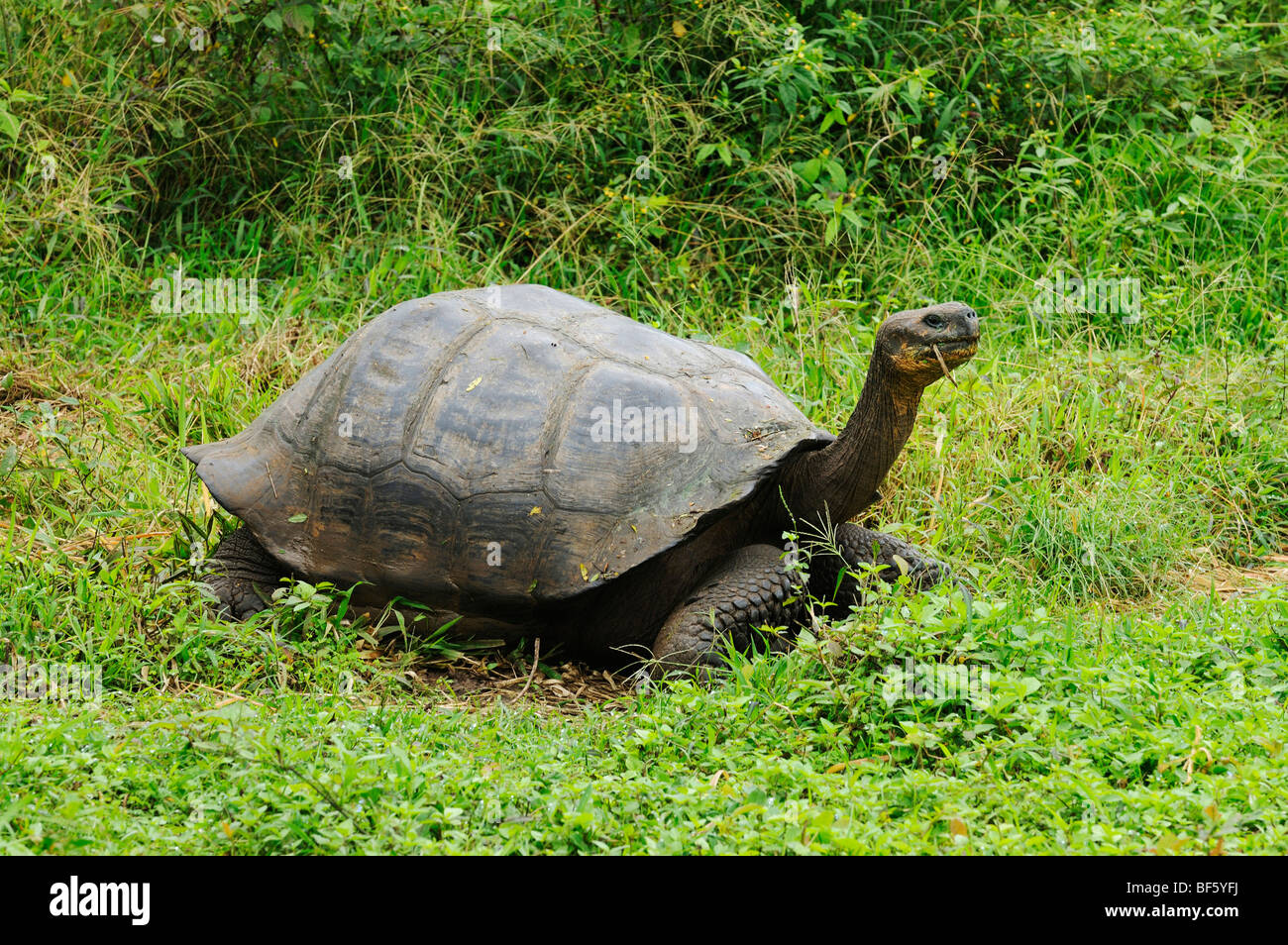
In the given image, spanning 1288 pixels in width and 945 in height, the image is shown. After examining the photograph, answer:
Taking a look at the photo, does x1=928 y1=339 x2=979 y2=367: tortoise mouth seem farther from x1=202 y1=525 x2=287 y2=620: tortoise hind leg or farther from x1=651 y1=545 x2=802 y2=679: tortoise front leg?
x1=202 y1=525 x2=287 y2=620: tortoise hind leg

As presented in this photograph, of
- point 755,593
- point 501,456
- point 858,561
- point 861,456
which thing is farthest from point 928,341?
point 501,456

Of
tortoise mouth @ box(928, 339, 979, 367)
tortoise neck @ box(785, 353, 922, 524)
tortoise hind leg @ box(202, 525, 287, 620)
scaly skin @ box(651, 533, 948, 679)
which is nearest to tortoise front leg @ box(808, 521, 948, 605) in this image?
scaly skin @ box(651, 533, 948, 679)

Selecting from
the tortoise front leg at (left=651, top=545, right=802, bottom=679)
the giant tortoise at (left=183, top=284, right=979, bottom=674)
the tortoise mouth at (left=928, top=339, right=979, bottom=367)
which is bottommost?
the tortoise front leg at (left=651, top=545, right=802, bottom=679)

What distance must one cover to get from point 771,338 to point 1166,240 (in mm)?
2360

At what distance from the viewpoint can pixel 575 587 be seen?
13.2 ft

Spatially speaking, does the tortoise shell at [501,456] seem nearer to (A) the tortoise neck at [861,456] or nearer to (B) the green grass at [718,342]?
(A) the tortoise neck at [861,456]

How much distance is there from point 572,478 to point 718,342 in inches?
95.9

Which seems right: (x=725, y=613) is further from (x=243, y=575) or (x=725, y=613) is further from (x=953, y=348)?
(x=243, y=575)

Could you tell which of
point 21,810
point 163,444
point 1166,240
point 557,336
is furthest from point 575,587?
point 1166,240

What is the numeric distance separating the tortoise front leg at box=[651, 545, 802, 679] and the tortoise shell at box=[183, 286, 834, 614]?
282 millimetres

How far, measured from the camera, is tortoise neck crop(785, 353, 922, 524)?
420 cm

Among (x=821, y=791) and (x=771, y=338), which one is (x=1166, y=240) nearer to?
(x=771, y=338)
